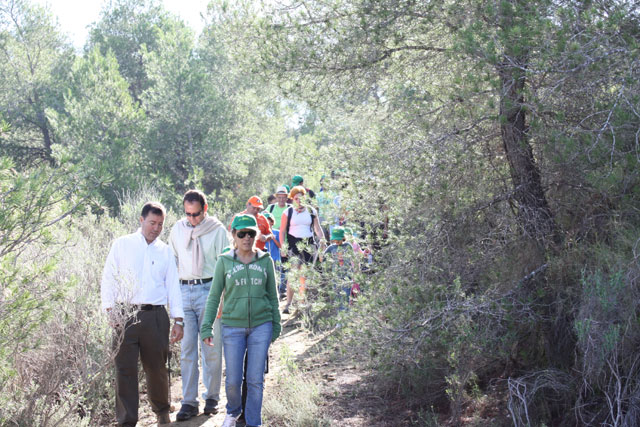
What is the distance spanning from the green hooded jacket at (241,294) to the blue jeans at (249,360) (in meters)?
0.08

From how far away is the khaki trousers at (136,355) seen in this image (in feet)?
18.4

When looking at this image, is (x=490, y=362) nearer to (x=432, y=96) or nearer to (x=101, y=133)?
(x=432, y=96)

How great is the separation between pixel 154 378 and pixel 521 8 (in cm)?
447

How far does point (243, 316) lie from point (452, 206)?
2.16 meters

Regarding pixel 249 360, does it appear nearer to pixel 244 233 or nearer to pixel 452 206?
pixel 244 233

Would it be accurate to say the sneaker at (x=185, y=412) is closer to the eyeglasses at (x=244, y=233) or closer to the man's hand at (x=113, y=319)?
the man's hand at (x=113, y=319)

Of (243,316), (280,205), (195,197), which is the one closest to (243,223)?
(243,316)

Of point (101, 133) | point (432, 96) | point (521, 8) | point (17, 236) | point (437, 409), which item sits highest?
point (101, 133)

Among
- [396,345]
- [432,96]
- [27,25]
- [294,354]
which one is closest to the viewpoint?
[396,345]

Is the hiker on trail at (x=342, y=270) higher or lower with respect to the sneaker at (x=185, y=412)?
higher

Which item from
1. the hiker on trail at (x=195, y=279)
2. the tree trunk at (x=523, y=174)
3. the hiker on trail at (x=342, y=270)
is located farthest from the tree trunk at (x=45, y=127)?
the tree trunk at (x=523, y=174)

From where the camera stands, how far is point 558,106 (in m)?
5.54

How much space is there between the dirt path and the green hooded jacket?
3.48ft

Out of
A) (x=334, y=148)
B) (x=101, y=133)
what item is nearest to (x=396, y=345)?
(x=334, y=148)
